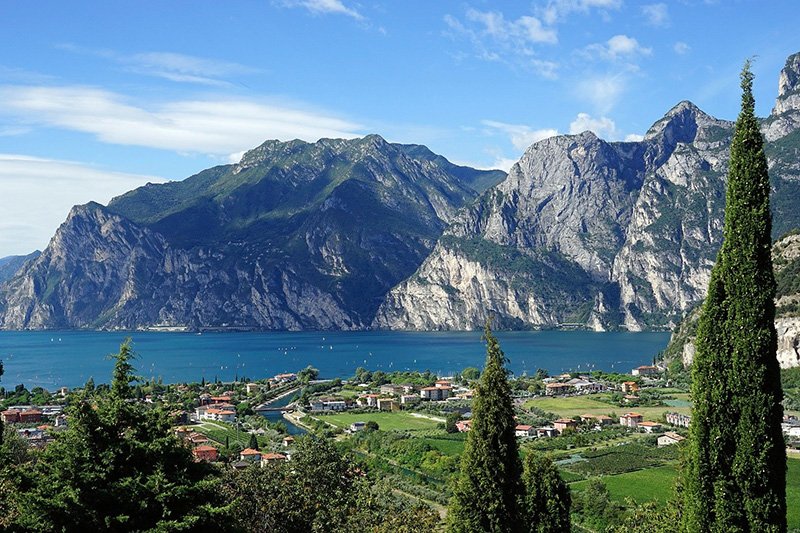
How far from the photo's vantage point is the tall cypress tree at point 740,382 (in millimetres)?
8914

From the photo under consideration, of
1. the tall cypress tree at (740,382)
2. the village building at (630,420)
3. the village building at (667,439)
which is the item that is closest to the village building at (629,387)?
the village building at (630,420)

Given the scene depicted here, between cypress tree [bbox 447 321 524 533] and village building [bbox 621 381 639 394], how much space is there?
8333cm

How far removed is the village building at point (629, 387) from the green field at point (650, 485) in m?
39.9

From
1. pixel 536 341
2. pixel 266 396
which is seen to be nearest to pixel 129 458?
pixel 266 396

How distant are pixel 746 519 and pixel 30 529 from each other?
28.1ft

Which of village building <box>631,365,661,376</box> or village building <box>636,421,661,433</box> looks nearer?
village building <box>636,421,661,433</box>

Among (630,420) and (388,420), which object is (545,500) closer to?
(630,420)

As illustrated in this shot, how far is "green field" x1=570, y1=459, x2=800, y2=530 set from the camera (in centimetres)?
Result: 3825

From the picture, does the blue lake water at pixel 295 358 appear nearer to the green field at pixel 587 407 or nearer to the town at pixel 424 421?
the green field at pixel 587 407

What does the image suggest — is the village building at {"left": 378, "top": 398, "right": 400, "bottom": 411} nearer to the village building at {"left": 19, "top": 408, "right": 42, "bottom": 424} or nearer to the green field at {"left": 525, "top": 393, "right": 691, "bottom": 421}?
the green field at {"left": 525, "top": 393, "right": 691, "bottom": 421}

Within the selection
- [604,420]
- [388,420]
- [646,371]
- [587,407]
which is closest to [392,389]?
[388,420]

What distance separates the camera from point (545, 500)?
16906mm

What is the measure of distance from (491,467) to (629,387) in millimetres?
85261

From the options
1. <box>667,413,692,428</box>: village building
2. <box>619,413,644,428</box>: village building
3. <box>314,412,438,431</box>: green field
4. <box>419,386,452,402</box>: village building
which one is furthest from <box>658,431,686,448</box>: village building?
<box>419,386,452,402</box>: village building
